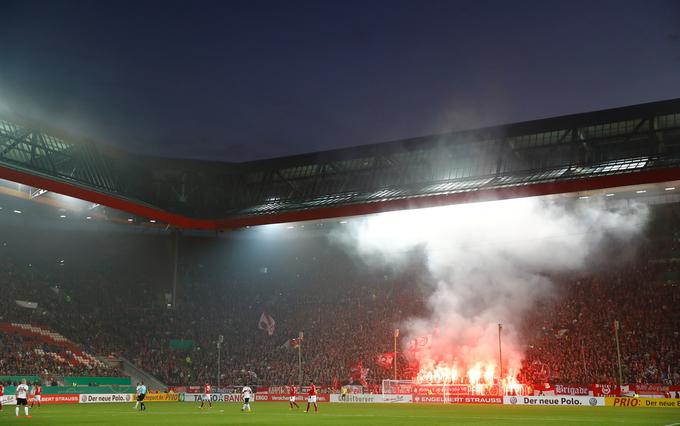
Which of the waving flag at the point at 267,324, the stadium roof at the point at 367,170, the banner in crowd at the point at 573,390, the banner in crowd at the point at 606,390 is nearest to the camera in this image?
the banner in crowd at the point at 606,390

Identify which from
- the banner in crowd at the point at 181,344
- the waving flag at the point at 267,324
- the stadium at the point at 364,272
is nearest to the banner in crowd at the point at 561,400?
the stadium at the point at 364,272

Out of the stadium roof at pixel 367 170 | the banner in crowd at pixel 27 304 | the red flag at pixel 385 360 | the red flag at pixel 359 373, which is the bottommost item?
the red flag at pixel 359 373

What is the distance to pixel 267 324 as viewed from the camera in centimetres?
6644

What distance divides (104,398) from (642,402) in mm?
37786

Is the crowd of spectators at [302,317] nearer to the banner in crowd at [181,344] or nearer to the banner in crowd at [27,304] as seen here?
the banner in crowd at [181,344]

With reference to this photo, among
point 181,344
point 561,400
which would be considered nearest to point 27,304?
point 181,344

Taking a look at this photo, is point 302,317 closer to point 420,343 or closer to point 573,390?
point 420,343

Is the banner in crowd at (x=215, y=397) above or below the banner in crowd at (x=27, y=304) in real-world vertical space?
below

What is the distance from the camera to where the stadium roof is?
47.2 metres

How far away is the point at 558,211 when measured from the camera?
57469 mm

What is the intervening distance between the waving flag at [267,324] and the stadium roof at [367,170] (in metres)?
10.6

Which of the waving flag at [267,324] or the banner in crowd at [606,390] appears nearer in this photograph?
the banner in crowd at [606,390]

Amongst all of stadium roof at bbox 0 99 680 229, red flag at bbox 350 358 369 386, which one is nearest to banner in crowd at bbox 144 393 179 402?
stadium roof at bbox 0 99 680 229

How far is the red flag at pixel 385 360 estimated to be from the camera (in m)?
57.7
